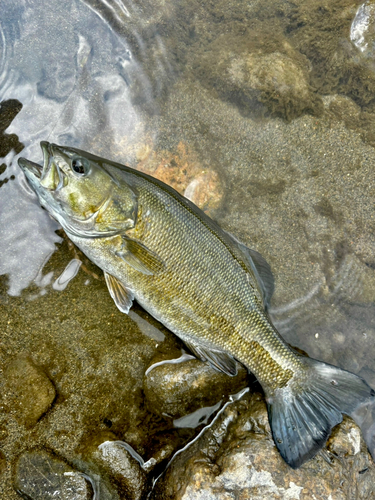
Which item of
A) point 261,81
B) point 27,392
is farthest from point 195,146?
point 27,392

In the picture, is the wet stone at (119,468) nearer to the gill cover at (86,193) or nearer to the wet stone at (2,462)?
the wet stone at (2,462)

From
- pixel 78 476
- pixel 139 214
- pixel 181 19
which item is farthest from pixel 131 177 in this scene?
pixel 78 476

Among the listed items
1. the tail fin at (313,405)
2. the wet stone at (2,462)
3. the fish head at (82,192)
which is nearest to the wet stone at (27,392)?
the wet stone at (2,462)

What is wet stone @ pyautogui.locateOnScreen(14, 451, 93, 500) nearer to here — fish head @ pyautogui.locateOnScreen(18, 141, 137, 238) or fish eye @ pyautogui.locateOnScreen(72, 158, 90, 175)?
fish head @ pyautogui.locateOnScreen(18, 141, 137, 238)

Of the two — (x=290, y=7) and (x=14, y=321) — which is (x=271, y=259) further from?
(x=290, y=7)

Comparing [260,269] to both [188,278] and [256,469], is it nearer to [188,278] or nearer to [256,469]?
[188,278]

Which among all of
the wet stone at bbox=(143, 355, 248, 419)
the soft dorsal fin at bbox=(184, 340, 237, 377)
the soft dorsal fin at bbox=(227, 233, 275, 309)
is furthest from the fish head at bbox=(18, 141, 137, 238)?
the wet stone at bbox=(143, 355, 248, 419)
